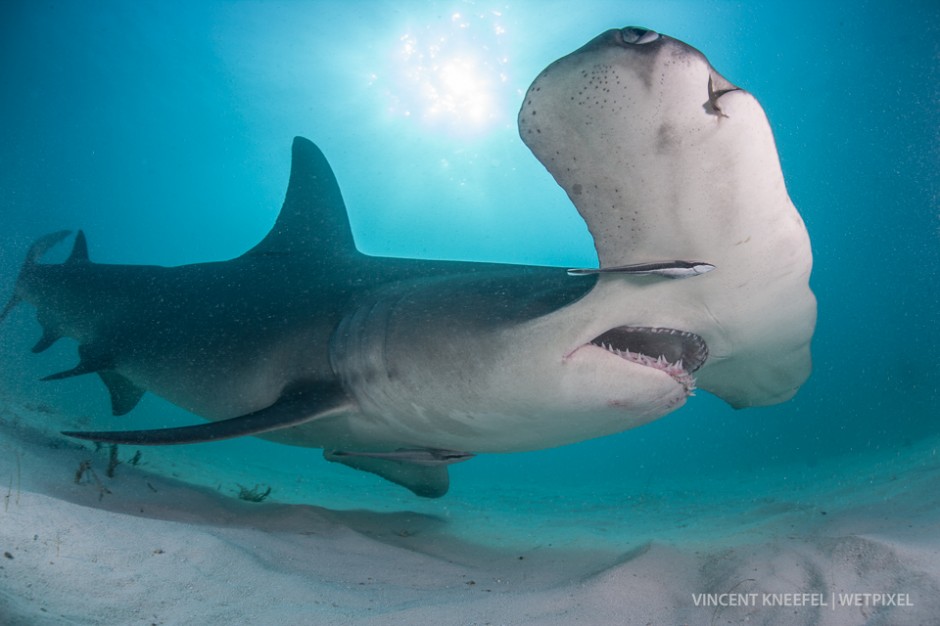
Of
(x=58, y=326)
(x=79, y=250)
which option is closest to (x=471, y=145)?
(x=79, y=250)

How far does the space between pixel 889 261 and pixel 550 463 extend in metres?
26.8

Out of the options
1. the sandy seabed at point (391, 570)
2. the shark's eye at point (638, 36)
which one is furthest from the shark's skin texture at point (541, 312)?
the sandy seabed at point (391, 570)

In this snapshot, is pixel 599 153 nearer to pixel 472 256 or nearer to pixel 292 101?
pixel 292 101

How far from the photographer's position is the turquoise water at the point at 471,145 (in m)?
16.2

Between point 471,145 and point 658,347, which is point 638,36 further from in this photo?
point 471,145

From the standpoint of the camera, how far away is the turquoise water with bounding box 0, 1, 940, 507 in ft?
53.2

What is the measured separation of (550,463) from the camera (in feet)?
120

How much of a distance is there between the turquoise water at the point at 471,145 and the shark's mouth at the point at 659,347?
649 centimetres

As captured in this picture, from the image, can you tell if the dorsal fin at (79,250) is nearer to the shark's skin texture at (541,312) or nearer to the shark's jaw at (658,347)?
the shark's skin texture at (541,312)

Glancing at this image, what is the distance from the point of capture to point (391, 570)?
302 cm

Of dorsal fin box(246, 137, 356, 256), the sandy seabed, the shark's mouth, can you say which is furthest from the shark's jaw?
dorsal fin box(246, 137, 356, 256)

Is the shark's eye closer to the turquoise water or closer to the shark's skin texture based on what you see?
the shark's skin texture

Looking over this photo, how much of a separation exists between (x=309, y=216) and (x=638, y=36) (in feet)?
16.5

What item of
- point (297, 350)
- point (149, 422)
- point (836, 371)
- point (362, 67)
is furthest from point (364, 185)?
point (836, 371)
